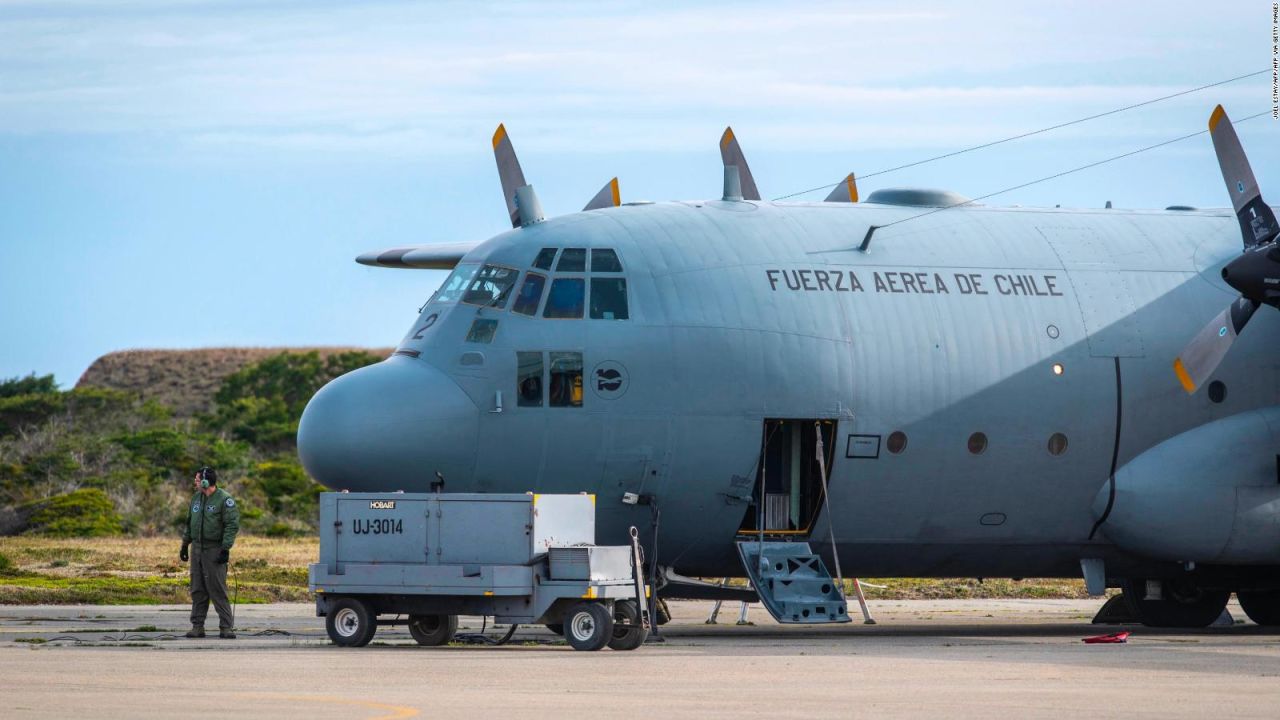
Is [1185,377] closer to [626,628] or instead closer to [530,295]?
[626,628]

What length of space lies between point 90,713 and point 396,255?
15599 mm

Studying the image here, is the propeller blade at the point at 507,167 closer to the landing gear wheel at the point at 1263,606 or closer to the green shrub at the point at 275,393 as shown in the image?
the landing gear wheel at the point at 1263,606

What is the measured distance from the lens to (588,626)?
59.7 ft

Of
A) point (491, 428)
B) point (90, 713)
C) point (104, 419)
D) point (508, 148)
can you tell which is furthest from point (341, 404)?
point (104, 419)

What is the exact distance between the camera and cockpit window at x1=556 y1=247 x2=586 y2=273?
20359 millimetres

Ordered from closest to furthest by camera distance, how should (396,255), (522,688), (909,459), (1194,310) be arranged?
(522,688)
(909,459)
(1194,310)
(396,255)

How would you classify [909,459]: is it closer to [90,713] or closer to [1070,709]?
[1070,709]

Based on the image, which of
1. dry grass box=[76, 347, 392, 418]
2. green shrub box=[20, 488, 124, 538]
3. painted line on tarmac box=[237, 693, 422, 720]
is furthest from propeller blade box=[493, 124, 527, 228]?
dry grass box=[76, 347, 392, 418]

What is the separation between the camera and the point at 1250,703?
42.1 feet

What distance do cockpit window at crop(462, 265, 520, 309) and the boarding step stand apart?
390 cm

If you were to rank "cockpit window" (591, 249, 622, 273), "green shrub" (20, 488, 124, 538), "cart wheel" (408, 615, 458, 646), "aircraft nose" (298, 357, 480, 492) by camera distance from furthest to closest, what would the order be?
"green shrub" (20, 488, 124, 538) → "cockpit window" (591, 249, 622, 273) → "aircraft nose" (298, 357, 480, 492) → "cart wheel" (408, 615, 458, 646)

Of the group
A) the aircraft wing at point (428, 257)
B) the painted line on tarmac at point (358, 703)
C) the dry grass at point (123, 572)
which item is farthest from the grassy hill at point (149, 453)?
the painted line on tarmac at point (358, 703)

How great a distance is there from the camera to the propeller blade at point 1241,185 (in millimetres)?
20438

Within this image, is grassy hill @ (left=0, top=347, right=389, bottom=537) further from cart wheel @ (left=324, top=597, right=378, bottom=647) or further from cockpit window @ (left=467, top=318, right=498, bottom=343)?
cart wheel @ (left=324, top=597, right=378, bottom=647)
